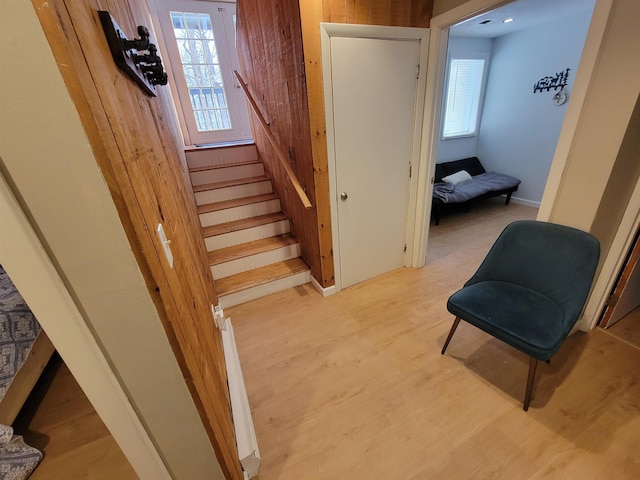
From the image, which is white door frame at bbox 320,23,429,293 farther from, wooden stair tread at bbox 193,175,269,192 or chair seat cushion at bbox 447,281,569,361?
wooden stair tread at bbox 193,175,269,192

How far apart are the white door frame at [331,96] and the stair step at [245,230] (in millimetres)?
802

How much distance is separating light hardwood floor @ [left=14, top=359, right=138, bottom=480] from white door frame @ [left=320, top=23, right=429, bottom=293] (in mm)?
1689

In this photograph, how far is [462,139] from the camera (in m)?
4.54

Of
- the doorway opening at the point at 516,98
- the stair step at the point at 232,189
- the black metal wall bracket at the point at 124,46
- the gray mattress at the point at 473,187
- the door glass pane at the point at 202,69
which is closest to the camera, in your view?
the black metal wall bracket at the point at 124,46

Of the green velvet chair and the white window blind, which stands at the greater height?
the white window blind

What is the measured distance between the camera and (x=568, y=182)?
4.79ft

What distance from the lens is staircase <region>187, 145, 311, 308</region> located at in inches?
93.0

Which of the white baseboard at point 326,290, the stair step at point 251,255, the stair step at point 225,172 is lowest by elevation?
the white baseboard at point 326,290

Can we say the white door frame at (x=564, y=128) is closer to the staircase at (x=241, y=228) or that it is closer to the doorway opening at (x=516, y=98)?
the doorway opening at (x=516, y=98)

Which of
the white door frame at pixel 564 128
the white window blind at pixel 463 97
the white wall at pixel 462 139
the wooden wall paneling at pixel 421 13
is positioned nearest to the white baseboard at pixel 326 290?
the white door frame at pixel 564 128

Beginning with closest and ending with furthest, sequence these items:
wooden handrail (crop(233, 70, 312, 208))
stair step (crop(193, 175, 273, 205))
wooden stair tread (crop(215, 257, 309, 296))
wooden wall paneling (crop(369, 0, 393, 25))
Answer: wooden wall paneling (crop(369, 0, 393, 25))
wooden handrail (crop(233, 70, 312, 208))
wooden stair tread (crop(215, 257, 309, 296))
stair step (crop(193, 175, 273, 205))

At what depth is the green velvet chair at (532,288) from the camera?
4.20ft

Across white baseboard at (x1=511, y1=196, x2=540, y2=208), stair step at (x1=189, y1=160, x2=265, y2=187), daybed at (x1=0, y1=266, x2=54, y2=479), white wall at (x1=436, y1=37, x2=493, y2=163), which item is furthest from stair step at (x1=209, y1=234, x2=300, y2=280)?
white baseboard at (x1=511, y1=196, x2=540, y2=208)

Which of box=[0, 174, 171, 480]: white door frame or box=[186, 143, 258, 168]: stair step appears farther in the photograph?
box=[186, 143, 258, 168]: stair step
